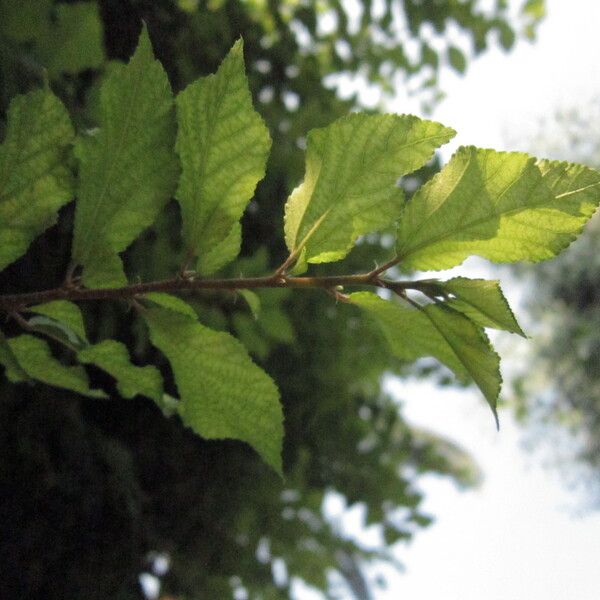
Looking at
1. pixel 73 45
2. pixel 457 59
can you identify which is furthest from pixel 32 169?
pixel 457 59

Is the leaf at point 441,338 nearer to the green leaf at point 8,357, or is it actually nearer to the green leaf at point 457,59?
the green leaf at point 8,357

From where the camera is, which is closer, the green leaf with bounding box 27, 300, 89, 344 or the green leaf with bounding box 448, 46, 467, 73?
the green leaf with bounding box 27, 300, 89, 344

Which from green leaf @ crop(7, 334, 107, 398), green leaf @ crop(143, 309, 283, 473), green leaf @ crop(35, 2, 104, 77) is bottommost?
→ green leaf @ crop(7, 334, 107, 398)

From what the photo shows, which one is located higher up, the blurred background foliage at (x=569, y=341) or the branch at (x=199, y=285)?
the blurred background foliage at (x=569, y=341)

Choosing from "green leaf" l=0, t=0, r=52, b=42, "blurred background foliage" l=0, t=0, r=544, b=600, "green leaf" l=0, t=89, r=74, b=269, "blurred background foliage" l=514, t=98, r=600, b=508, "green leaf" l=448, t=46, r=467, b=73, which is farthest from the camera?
"blurred background foliage" l=514, t=98, r=600, b=508

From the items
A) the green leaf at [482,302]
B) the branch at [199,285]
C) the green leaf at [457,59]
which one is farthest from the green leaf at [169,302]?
the green leaf at [457,59]

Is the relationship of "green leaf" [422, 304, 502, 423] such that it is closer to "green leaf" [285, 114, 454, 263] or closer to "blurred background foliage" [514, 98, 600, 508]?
"green leaf" [285, 114, 454, 263]

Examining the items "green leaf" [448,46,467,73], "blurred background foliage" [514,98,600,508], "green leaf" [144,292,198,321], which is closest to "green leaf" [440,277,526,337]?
"green leaf" [144,292,198,321]
